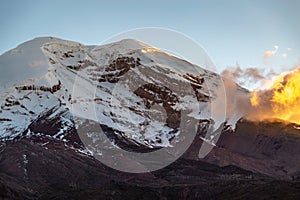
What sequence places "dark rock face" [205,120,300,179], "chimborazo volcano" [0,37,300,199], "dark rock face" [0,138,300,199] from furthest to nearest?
"dark rock face" [205,120,300,179]
"chimborazo volcano" [0,37,300,199]
"dark rock face" [0,138,300,199]

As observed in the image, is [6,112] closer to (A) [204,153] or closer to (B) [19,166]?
(B) [19,166]

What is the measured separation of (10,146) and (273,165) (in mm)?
91000

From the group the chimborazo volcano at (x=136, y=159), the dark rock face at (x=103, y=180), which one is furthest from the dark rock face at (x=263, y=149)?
the dark rock face at (x=103, y=180)

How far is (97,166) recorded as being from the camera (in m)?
150

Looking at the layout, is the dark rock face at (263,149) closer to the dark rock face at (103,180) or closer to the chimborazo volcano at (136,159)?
the chimborazo volcano at (136,159)

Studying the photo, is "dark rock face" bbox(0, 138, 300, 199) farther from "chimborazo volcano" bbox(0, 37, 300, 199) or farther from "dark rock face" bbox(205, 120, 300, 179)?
"dark rock face" bbox(205, 120, 300, 179)

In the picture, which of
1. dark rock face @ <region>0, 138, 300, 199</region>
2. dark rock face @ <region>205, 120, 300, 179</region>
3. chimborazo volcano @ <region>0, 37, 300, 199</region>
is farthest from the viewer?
dark rock face @ <region>205, 120, 300, 179</region>

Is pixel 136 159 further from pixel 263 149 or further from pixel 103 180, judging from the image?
pixel 263 149

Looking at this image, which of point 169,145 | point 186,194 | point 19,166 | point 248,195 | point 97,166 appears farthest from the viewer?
point 169,145

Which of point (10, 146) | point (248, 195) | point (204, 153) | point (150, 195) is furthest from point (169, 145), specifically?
point (248, 195)

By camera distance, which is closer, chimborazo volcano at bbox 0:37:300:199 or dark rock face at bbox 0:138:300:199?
dark rock face at bbox 0:138:300:199

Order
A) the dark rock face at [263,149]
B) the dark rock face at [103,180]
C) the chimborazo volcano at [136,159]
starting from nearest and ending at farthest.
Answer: the dark rock face at [103,180]
the chimborazo volcano at [136,159]
the dark rock face at [263,149]

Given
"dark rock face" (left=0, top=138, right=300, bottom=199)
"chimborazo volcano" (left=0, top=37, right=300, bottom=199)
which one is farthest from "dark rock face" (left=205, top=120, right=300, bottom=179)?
"dark rock face" (left=0, top=138, right=300, bottom=199)

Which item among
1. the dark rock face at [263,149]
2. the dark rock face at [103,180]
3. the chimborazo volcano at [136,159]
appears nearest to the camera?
the dark rock face at [103,180]
